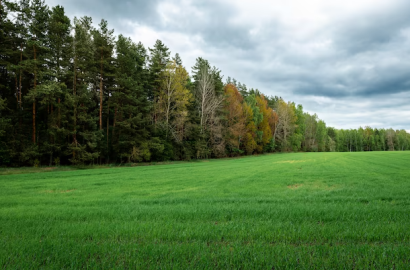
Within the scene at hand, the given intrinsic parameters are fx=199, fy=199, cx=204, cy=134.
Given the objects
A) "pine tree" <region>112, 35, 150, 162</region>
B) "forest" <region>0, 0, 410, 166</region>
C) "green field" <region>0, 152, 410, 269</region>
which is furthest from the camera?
"pine tree" <region>112, 35, 150, 162</region>

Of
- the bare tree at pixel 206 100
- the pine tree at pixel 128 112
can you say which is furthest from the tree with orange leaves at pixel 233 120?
the pine tree at pixel 128 112

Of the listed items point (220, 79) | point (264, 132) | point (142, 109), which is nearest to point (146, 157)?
point (142, 109)

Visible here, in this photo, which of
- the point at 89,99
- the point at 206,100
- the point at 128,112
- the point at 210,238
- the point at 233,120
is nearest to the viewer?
the point at 210,238

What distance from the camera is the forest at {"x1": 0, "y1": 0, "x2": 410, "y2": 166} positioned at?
75.8ft

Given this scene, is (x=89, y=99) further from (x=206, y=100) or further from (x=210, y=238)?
(x=210, y=238)

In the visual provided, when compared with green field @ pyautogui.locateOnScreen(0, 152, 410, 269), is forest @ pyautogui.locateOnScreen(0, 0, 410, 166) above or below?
above

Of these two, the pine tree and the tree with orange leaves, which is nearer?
the pine tree

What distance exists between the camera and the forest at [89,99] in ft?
75.8

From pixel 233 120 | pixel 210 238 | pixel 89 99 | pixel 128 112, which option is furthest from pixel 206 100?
pixel 210 238

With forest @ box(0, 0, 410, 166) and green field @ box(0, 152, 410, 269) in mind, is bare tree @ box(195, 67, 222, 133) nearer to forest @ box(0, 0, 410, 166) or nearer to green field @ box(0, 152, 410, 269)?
forest @ box(0, 0, 410, 166)

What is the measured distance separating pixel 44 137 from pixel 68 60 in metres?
10.6

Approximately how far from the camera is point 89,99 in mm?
26844

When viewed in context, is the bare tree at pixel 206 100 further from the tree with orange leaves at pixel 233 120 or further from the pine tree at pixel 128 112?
the pine tree at pixel 128 112

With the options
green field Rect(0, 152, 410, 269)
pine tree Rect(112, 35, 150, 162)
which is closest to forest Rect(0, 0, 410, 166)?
pine tree Rect(112, 35, 150, 162)
